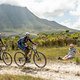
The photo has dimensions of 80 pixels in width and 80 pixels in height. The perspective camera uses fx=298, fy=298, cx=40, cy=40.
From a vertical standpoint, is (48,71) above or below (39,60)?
below

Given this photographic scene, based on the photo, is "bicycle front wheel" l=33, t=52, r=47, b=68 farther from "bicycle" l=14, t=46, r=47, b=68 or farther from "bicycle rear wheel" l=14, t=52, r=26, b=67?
"bicycle rear wheel" l=14, t=52, r=26, b=67

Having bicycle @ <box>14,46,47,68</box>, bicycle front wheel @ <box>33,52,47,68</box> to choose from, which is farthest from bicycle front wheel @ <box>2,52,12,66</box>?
bicycle front wheel @ <box>33,52,47,68</box>

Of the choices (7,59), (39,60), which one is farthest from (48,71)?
(7,59)

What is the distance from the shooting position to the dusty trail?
52.1 ft

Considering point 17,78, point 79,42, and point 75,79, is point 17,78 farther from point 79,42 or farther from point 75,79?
point 79,42

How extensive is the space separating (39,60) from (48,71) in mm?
1115

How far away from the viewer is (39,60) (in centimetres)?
1830

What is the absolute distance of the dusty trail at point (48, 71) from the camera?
15.9 m

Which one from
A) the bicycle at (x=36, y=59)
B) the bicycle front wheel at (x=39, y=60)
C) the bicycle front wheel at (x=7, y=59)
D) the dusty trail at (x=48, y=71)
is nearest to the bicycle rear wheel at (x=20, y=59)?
the bicycle at (x=36, y=59)

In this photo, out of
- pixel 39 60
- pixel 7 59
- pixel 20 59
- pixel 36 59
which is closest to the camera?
pixel 39 60

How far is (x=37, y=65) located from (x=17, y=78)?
4.12 meters

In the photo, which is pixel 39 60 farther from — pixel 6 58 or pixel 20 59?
pixel 6 58

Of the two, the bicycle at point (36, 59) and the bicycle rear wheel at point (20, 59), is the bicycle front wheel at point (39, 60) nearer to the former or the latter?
the bicycle at point (36, 59)

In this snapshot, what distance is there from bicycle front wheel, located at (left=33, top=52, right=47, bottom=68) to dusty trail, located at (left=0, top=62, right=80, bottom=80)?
30 centimetres
